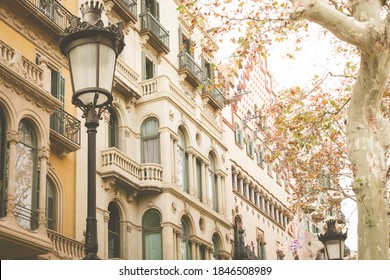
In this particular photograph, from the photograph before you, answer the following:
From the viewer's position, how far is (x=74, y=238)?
792 inches

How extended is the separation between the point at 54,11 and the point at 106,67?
44.3ft

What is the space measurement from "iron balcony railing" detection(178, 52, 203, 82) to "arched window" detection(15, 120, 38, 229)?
42.9 ft

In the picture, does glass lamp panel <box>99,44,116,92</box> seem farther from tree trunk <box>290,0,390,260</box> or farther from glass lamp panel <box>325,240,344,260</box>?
glass lamp panel <box>325,240,344,260</box>

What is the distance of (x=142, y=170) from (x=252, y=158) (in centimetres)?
1624

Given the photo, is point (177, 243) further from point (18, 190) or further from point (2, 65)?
point (2, 65)

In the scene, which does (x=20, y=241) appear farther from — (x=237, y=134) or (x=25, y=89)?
(x=237, y=134)

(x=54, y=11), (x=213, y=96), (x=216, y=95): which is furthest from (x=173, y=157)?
(x=216, y=95)

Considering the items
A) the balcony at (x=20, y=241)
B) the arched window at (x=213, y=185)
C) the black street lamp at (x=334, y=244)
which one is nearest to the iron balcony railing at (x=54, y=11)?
the balcony at (x=20, y=241)

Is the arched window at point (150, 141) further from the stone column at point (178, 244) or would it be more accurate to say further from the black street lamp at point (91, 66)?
the black street lamp at point (91, 66)

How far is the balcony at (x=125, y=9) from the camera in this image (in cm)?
2489

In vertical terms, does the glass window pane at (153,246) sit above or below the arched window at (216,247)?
below

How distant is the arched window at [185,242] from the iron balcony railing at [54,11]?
819 cm

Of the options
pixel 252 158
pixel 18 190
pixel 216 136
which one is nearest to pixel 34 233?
pixel 18 190

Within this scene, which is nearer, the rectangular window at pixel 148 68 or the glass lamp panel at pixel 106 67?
the glass lamp panel at pixel 106 67
